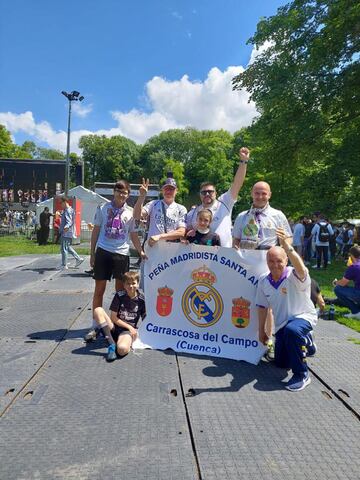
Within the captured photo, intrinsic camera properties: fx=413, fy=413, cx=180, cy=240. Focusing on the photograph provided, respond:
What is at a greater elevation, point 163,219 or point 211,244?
point 163,219

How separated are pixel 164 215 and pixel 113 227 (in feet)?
2.00

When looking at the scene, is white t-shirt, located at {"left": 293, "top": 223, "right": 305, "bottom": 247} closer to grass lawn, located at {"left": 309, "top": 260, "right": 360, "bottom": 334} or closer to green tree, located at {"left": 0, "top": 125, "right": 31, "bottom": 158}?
grass lawn, located at {"left": 309, "top": 260, "right": 360, "bottom": 334}

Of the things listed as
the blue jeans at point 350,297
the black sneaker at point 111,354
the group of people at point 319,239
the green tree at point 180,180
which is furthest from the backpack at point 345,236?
the green tree at point 180,180

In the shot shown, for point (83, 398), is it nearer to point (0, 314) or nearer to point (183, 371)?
point (183, 371)

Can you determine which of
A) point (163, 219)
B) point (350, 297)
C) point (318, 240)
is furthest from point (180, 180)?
point (163, 219)

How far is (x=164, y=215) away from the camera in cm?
484

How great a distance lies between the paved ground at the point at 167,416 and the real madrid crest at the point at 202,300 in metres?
0.46

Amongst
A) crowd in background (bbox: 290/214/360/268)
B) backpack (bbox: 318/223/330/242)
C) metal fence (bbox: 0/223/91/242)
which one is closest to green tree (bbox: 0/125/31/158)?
metal fence (bbox: 0/223/91/242)

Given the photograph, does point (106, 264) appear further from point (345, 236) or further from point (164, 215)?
point (345, 236)

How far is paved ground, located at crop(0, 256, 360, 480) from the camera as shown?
2.40 metres

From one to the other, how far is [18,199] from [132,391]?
41.7 meters

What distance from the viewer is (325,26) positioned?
1700cm

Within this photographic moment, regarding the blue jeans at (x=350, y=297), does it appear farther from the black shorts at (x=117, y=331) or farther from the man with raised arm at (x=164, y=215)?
the black shorts at (x=117, y=331)

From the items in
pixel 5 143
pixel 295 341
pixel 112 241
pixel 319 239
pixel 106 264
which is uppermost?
pixel 5 143
